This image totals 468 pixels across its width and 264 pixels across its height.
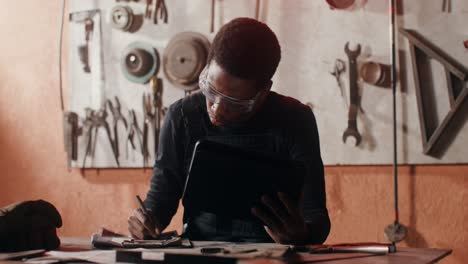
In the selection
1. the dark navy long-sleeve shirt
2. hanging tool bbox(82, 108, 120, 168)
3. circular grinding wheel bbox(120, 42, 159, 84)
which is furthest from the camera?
hanging tool bbox(82, 108, 120, 168)

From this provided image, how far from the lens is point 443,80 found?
2.31 metres

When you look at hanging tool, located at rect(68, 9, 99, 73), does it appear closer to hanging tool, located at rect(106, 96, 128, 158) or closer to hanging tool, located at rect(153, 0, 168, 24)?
hanging tool, located at rect(106, 96, 128, 158)

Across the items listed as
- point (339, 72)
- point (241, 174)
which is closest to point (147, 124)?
point (339, 72)

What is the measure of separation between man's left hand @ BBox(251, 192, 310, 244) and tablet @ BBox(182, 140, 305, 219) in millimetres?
18

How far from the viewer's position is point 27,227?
4.95ft

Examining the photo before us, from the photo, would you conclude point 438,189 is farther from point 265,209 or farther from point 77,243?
point 77,243

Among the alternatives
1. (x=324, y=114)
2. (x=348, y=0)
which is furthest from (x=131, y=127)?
(x=348, y=0)

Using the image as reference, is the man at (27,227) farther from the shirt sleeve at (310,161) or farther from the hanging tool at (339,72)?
the hanging tool at (339,72)

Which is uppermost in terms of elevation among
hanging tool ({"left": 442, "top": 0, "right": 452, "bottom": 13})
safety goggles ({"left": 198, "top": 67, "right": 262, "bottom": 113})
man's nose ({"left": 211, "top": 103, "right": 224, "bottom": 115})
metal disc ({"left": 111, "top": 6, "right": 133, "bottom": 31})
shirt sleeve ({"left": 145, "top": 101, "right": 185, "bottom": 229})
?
metal disc ({"left": 111, "top": 6, "right": 133, "bottom": 31})

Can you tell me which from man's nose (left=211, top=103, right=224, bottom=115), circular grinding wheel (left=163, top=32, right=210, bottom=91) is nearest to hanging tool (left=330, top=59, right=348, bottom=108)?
circular grinding wheel (left=163, top=32, right=210, bottom=91)

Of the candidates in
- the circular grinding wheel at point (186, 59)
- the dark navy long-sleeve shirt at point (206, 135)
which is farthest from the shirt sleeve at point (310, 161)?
the circular grinding wheel at point (186, 59)

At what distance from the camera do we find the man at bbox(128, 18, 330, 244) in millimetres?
1665

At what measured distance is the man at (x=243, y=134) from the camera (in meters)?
1.67

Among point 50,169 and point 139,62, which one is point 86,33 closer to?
point 139,62
